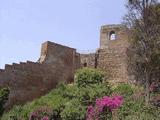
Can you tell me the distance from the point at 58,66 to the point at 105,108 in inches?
434

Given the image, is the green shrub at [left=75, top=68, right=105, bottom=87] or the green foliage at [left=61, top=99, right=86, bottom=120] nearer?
the green foliage at [left=61, top=99, right=86, bottom=120]

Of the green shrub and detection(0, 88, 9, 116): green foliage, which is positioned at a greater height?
the green shrub

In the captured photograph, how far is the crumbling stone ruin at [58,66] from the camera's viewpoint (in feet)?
93.6

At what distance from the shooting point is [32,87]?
29.6 meters

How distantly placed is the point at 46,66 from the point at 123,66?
4.26m

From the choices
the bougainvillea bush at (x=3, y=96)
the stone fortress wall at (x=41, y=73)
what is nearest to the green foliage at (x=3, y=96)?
the bougainvillea bush at (x=3, y=96)

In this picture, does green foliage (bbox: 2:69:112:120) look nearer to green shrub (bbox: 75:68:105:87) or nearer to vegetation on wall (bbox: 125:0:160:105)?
green shrub (bbox: 75:68:105:87)

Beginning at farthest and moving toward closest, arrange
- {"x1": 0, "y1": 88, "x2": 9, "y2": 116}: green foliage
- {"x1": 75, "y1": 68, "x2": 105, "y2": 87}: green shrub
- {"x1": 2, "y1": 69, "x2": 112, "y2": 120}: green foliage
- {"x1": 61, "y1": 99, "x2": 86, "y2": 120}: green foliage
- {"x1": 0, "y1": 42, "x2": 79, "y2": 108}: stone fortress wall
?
1. {"x1": 0, "y1": 42, "x2": 79, "y2": 108}: stone fortress wall
2. {"x1": 0, "y1": 88, "x2": 9, "y2": 116}: green foliage
3. {"x1": 75, "y1": 68, "x2": 105, "y2": 87}: green shrub
4. {"x1": 2, "y1": 69, "x2": 112, "y2": 120}: green foliage
5. {"x1": 61, "y1": 99, "x2": 86, "y2": 120}: green foliage

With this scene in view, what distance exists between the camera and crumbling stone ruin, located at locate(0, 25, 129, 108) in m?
28.5

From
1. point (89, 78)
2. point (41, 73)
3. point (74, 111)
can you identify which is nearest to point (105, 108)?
point (74, 111)

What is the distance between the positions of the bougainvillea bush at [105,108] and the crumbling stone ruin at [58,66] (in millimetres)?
7713

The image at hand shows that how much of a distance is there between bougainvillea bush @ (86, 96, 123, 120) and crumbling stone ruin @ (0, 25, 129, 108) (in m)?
7.71

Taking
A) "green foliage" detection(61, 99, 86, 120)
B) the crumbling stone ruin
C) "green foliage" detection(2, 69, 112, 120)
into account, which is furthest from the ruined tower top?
"green foliage" detection(61, 99, 86, 120)

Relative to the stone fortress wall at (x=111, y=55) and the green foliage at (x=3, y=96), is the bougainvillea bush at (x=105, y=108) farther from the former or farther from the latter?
the stone fortress wall at (x=111, y=55)
